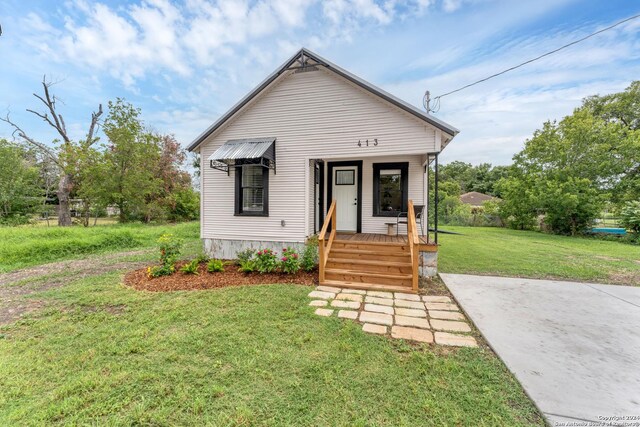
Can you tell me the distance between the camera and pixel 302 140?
265 inches

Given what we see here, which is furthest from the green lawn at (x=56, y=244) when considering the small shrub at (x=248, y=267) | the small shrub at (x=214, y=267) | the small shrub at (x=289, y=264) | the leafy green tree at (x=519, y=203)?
the leafy green tree at (x=519, y=203)

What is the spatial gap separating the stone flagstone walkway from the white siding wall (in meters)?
2.51

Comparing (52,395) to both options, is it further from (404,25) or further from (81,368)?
(404,25)

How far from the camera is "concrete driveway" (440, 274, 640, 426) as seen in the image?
2141mm

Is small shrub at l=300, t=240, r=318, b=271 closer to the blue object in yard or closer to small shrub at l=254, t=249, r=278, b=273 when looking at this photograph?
small shrub at l=254, t=249, r=278, b=273

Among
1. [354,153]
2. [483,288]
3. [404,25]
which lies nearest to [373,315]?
[483,288]

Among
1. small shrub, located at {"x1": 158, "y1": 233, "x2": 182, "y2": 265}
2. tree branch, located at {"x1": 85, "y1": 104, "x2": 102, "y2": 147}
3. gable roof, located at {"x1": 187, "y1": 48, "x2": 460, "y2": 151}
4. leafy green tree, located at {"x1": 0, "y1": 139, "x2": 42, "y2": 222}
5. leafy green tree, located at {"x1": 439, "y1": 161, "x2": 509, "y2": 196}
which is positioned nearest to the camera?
gable roof, located at {"x1": 187, "y1": 48, "x2": 460, "y2": 151}

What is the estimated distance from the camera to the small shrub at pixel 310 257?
6.36 m

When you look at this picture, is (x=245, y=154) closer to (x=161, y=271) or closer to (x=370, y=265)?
(x=161, y=271)

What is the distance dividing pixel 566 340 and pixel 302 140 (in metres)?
6.22

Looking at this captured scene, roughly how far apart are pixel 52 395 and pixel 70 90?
23686mm

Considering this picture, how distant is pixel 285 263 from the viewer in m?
5.91

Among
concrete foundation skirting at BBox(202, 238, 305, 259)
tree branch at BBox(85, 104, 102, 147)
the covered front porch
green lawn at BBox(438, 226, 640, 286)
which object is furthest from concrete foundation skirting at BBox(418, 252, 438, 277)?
tree branch at BBox(85, 104, 102, 147)

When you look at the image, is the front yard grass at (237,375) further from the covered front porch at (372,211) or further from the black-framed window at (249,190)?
the black-framed window at (249,190)
